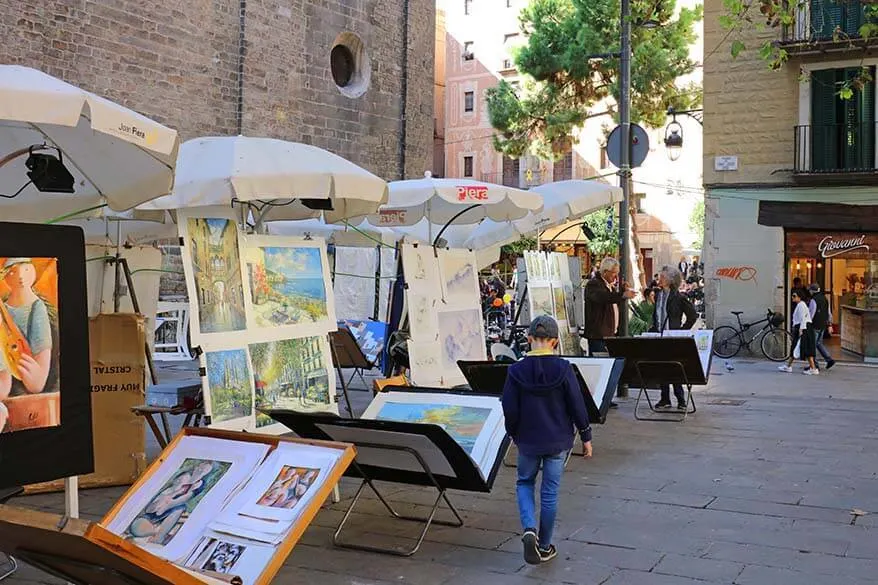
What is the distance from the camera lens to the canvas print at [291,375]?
22.6 feet

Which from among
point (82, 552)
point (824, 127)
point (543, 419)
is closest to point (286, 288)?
point (543, 419)

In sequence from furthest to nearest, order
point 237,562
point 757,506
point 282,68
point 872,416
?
point 282,68 < point 872,416 < point 757,506 < point 237,562

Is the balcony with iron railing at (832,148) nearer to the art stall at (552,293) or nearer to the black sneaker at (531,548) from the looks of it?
the art stall at (552,293)

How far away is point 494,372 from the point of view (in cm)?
843

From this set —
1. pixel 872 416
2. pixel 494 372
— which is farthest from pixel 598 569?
pixel 872 416

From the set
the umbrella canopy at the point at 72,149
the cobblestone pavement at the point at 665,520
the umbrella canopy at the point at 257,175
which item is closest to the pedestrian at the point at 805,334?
the cobblestone pavement at the point at 665,520

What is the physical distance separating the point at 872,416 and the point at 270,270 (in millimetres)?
7823

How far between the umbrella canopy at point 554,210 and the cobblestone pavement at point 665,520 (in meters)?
3.72

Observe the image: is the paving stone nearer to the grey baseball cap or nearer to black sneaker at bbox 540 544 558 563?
black sneaker at bbox 540 544 558 563

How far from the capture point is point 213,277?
21.9ft

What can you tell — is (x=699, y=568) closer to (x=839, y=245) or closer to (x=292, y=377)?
(x=292, y=377)

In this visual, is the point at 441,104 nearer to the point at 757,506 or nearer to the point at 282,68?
the point at 282,68

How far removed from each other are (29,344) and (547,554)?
9.63 ft

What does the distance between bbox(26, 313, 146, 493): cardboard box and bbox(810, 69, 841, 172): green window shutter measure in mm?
16456
